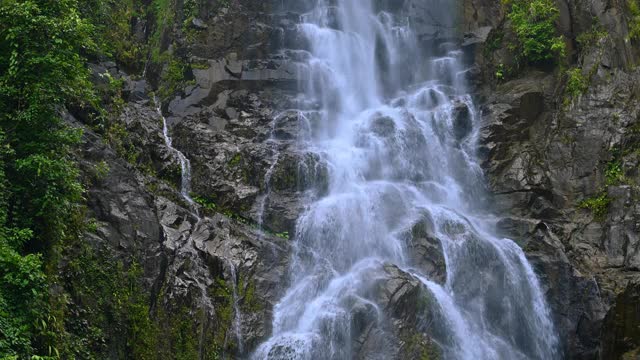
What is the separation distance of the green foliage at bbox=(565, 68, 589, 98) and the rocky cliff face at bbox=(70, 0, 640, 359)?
0.89 feet

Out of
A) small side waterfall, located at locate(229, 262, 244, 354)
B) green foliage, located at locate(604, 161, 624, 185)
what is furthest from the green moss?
green foliage, located at locate(604, 161, 624, 185)

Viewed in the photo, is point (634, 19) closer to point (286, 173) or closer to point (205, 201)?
point (286, 173)

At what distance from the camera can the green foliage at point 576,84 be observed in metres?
20.8

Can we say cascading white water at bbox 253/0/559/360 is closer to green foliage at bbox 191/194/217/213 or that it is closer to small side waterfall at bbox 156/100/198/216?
green foliage at bbox 191/194/217/213

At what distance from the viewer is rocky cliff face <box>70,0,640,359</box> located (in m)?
14.2

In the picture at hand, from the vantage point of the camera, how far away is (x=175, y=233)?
49.6ft

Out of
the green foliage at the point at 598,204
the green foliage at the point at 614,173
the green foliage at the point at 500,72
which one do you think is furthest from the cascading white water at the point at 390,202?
the green foliage at the point at 614,173

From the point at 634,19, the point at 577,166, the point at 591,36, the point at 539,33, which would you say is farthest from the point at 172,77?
the point at 634,19

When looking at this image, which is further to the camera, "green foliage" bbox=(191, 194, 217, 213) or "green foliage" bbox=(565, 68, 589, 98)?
"green foliage" bbox=(565, 68, 589, 98)

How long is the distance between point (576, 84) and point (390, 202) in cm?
869

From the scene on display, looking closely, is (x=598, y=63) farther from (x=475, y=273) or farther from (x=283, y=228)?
(x=283, y=228)

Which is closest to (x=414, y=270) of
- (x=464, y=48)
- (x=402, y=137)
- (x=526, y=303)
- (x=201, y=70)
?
(x=526, y=303)

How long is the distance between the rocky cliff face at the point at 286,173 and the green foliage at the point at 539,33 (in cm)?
59

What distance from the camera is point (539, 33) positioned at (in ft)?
74.8
